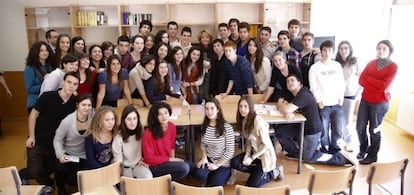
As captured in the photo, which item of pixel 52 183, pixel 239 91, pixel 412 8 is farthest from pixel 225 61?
pixel 412 8

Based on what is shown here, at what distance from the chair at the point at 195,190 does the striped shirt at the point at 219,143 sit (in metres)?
1.16

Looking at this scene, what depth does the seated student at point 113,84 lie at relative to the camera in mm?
4855

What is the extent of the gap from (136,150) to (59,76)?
139cm

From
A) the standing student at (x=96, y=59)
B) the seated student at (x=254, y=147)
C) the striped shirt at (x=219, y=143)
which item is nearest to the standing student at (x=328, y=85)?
the seated student at (x=254, y=147)

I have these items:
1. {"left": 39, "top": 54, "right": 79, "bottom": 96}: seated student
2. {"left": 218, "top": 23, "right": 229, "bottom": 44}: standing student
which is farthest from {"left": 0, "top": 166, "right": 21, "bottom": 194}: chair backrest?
{"left": 218, "top": 23, "right": 229, "bottom": 44}: standing student

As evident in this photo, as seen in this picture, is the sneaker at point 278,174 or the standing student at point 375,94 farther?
the standing student at point 375,94

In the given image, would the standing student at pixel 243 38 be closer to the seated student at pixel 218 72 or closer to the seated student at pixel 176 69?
the seated student at pixel 218 72

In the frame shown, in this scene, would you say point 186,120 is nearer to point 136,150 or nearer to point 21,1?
point 136,150

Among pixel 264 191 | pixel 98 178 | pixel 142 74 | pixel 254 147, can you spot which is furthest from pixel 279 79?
pixel 98 178

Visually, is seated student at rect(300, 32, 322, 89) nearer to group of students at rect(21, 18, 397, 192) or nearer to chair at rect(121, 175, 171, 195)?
group of students at rect(21, 18, 397, 192)

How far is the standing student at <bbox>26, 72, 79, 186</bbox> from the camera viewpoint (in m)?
4.04

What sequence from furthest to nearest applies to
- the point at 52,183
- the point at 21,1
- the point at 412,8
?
the point at 21,1, the point at 412,8, the point at 52,183

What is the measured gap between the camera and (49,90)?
441 cm

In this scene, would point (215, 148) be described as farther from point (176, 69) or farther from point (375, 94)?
point (375, 94)
